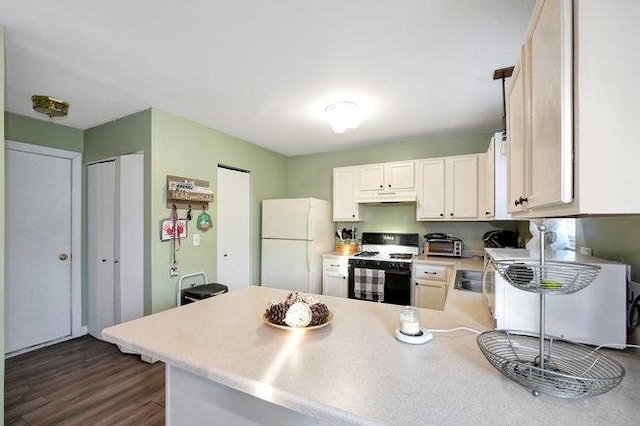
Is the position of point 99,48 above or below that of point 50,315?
above

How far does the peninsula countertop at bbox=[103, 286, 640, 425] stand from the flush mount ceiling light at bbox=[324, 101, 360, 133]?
5.67 feet

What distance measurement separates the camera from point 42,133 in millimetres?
3113

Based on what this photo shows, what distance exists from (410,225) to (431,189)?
0.63 metres

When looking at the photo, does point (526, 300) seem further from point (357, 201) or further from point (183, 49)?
point (357, 201)

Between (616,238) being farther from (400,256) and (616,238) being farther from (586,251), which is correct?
(400,256)

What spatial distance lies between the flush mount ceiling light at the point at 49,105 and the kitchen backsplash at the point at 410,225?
341 cm

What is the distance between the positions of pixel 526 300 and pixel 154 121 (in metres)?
3.21

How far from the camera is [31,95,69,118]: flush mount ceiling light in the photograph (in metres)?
2.52

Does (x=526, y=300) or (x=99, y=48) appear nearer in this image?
(x=526, y=300)

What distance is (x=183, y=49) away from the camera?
6.05 ft

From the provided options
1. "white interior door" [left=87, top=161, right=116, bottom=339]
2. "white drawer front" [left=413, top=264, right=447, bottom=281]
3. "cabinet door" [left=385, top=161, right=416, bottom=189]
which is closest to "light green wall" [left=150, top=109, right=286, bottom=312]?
"white interior door" [left=87, top=161, right=116, bottom=339]

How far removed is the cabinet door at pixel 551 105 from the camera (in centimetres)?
69

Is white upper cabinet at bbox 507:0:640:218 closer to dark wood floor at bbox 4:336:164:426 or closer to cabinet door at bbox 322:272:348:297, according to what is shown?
dark wood floor at bbox 4:336:164:426

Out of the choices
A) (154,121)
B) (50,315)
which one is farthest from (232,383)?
(50,315)
